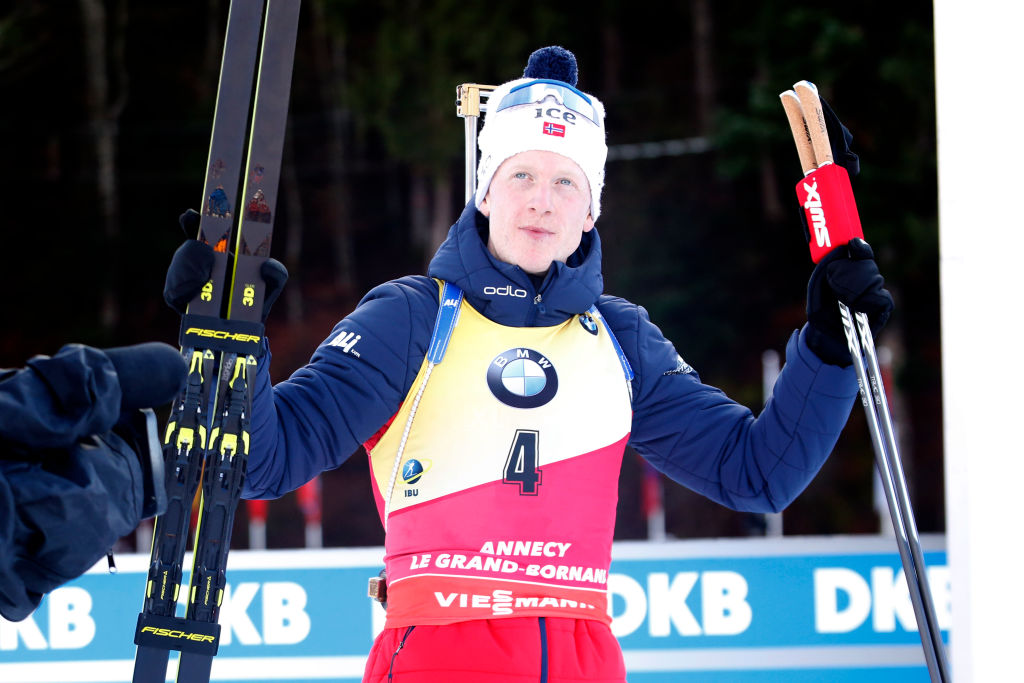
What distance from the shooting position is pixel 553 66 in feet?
7.68

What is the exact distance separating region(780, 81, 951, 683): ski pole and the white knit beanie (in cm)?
39

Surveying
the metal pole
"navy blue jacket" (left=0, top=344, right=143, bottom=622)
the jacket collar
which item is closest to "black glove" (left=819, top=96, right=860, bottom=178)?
the metal pole

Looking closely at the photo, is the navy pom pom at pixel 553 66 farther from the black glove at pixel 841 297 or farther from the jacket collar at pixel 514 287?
the black glove at pixel 841 297

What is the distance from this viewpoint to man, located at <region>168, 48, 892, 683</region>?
1.89 m

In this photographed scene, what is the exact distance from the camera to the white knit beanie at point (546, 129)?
7.07ft

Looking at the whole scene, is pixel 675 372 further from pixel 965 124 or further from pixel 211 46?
pixel 211 46

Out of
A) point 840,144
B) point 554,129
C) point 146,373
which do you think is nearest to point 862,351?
point 840,144

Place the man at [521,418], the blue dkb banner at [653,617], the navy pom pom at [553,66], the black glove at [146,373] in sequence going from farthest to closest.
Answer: the blue dkb banner at [653,617] → the navy pom pom at [553,66] → the man at [521,418] → the black glove at [146,373]

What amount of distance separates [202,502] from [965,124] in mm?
1412

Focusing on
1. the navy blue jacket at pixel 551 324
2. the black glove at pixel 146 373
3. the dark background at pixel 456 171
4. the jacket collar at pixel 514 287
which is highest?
the dark background at pixel 456 171

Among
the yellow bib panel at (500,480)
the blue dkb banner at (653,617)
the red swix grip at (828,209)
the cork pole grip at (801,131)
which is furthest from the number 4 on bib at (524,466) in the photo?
the blue dkb banner at (653,617)

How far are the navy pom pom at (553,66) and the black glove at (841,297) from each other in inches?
25.7

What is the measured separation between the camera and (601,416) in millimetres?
2027

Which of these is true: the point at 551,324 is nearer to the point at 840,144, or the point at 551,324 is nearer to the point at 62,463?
the point at 840,144
